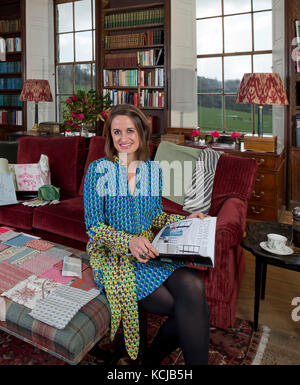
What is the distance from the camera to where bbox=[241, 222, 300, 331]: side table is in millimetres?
1753

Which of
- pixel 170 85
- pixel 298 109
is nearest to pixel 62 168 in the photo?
pixel 170 85

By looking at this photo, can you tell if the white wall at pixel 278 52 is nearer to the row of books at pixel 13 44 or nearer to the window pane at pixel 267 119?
the window pane at pixel 267 119

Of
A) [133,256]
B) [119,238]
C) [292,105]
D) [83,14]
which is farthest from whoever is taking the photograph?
[83,14]

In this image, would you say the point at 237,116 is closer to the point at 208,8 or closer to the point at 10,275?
the point at 208,8

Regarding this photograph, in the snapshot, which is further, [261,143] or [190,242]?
[261,143]

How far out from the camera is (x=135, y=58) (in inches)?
203

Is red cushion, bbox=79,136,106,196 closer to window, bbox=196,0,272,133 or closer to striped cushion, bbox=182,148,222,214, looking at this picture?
striped cushion, bbox=182,148,222,214

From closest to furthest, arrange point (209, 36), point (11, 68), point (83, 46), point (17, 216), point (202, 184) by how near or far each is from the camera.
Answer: point (202, 184)
point (17, 216)
point (209, 36)
point (83, 46)
point (11, 68)

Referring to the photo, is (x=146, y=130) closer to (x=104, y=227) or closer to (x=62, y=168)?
(x=104, y=227)

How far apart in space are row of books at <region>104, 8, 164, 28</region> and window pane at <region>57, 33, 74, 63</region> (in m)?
1.08

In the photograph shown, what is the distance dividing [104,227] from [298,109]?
3.39 metres

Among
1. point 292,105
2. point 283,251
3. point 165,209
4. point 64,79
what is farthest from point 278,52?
point 64,79

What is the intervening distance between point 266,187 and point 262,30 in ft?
6.94

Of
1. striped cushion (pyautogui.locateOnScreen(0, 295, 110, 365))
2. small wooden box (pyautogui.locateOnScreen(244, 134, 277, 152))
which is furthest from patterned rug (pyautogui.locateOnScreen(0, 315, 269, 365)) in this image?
small wooden box (pyautogui.locateOnScreen(244, 134, 277, 152))
